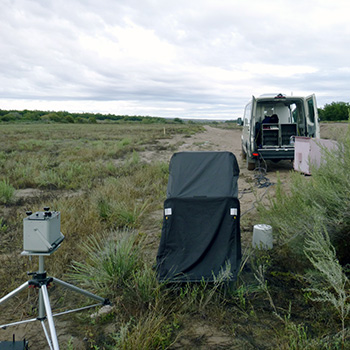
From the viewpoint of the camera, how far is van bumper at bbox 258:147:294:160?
1012 cm

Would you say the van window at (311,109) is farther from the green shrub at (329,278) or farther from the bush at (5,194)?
the bush at (5,194)

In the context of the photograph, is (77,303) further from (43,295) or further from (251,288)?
(251,288)

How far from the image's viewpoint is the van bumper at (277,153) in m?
10.1

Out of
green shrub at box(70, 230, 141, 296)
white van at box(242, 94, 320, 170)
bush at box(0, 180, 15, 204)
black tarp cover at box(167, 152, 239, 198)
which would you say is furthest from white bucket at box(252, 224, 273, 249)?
white van at box(242, 94, 320, 170)

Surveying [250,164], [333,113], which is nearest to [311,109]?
[250,164]

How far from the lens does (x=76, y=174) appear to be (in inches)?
410

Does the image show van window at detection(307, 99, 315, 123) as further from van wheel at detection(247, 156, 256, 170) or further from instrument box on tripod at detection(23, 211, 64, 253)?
instrument box on tripod at detection(23, 211, 64, 253)

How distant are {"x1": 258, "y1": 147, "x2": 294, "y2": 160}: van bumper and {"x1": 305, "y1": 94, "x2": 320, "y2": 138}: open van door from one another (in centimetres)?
73

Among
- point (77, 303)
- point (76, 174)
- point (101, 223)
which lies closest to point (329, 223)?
point (77, 303)

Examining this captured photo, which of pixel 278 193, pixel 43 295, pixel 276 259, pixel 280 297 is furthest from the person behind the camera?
pixel 278 193

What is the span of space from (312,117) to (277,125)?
1.11m

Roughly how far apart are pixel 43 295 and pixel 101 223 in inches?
129

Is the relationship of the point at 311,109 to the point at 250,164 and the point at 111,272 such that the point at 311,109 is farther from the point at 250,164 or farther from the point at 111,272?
the point at 111,272

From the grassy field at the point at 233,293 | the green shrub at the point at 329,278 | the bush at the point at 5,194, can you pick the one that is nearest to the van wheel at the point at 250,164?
the grassy field at the point at 233,293
